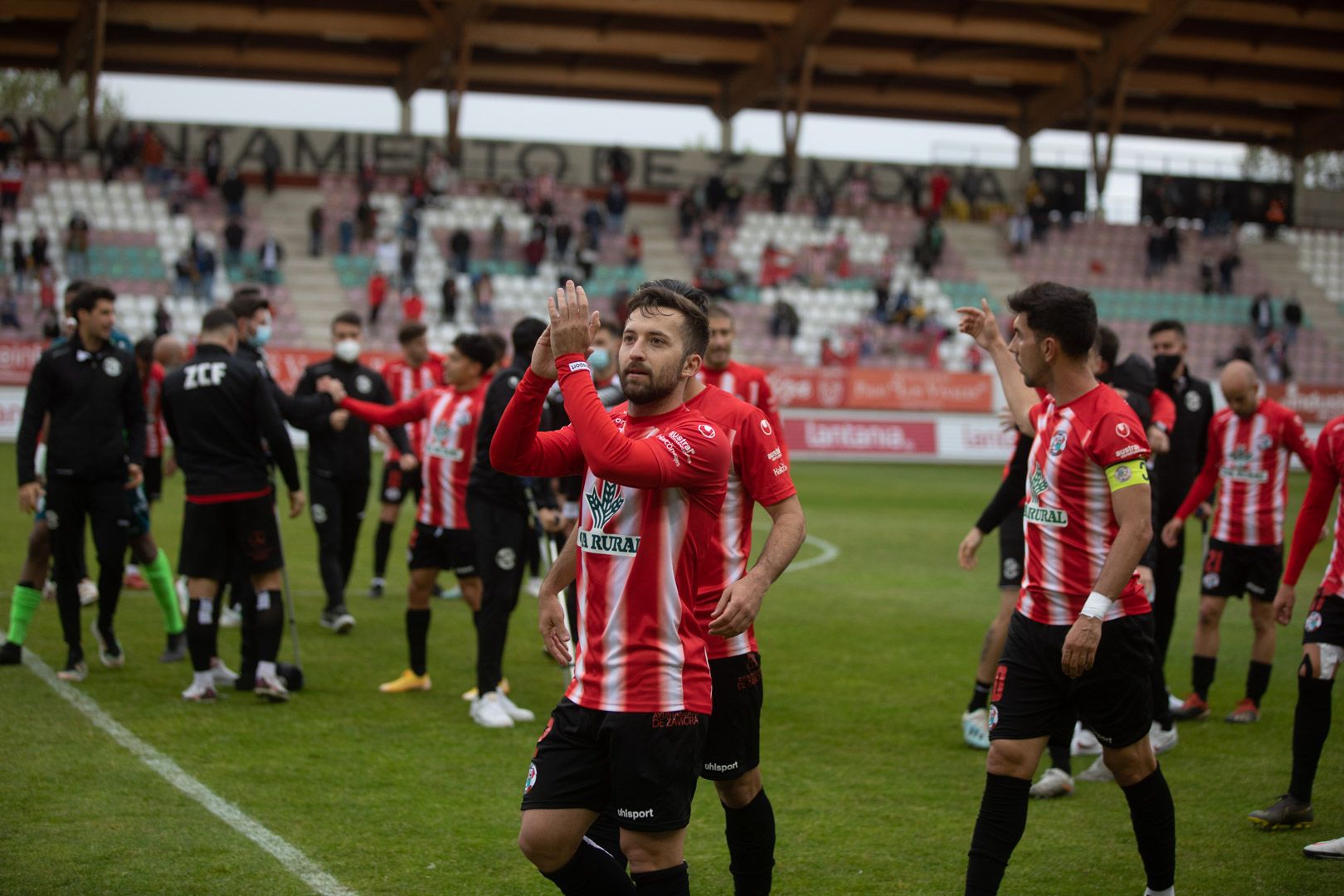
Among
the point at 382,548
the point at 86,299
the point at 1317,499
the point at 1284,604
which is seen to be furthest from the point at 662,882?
the point at 382,548

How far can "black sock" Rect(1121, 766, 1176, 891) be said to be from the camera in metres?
4.68

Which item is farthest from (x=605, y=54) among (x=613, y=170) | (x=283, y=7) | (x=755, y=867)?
(x=755, y=867)

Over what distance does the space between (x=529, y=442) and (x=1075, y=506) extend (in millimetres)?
1978

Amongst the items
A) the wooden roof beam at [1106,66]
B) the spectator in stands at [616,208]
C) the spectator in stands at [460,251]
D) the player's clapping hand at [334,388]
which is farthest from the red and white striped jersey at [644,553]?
the wooden roof beam at [1106,66]

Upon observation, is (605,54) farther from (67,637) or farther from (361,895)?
(361,895)

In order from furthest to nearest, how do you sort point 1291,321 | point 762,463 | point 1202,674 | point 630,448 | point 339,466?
point 1291,321 < point 339,466 < point 1202,674 < point 762,463 < point 630,448

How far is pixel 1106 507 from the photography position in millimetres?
4633

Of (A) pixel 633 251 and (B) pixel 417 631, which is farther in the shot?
(A) pixel 633 251

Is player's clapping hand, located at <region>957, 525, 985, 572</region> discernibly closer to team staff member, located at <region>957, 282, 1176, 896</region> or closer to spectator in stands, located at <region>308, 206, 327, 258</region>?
team staff member, located at <region>957, 282, 1176, 896</region>

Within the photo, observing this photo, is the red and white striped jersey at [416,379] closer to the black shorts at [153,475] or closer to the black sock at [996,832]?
the black shorts at [153,475]

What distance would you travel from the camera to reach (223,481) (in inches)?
299

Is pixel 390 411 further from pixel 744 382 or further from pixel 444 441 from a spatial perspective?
pixel 744 382

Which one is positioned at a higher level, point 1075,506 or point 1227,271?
point 1227,271

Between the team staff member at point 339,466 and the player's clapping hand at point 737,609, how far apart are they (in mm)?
6300
